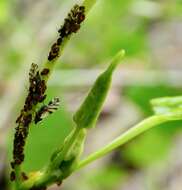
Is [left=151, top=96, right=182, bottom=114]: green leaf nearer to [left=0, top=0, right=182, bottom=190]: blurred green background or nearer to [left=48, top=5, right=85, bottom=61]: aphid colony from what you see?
[left=48, top=5, right=85, bottom=61]: aphid colony

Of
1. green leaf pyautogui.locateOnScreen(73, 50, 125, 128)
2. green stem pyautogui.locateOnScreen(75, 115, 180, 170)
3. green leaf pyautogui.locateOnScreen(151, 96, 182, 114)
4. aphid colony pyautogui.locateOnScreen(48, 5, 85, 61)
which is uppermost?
aphid colony pyautogui.locateOnScreen(48, 5, 85, 61)

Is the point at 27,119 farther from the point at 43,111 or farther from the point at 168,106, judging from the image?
the point at 168,106

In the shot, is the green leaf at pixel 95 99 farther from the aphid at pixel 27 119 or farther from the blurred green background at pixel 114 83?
the blurred green background at pixel 114 83

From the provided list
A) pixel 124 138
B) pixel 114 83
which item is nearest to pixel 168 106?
pixel 124 138

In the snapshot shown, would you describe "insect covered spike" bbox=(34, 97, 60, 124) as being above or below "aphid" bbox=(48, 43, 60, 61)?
below

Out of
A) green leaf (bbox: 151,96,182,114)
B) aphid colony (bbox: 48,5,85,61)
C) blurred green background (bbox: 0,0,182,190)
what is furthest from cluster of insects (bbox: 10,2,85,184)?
blurred green background (bbox: 0,0,182,190)

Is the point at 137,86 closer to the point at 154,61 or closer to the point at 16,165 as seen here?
the point at 154,61
